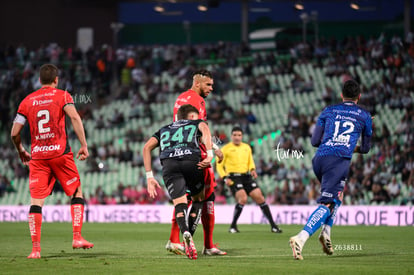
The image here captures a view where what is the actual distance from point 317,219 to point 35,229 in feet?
12.8

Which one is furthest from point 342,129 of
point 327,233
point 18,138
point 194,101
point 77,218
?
point 18,138

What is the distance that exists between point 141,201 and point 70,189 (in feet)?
66.1

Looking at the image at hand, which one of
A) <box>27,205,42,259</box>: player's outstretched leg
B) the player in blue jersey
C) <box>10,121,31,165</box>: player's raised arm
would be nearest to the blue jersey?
the player in blue jersey

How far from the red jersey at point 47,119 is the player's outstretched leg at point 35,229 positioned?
764 mm

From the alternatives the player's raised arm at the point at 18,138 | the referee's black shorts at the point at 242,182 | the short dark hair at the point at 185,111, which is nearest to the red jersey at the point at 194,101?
the short dark hair at the point at 185,111

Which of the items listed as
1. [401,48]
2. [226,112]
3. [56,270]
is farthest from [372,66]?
[56,270]

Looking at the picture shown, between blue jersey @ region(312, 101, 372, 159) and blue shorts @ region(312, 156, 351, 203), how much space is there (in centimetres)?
9

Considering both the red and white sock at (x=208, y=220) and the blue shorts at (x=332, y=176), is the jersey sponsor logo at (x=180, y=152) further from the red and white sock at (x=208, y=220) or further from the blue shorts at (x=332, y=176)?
the blue shorts at (x=332, y=176)

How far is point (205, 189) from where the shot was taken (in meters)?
11.9

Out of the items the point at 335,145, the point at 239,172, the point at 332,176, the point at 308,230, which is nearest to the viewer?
the point at 308,230

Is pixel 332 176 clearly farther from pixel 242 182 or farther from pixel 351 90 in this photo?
pixel 242 182

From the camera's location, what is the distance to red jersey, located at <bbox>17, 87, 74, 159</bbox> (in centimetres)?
1157

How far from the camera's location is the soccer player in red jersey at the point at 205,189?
1186 centimetres

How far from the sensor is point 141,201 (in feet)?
105
